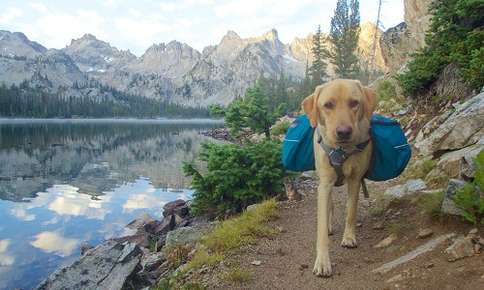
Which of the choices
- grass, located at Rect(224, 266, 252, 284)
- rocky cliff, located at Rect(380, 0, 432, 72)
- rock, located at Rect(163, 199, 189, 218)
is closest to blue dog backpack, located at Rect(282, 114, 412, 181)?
grass, located at Rect(224, 266, 252, 284)

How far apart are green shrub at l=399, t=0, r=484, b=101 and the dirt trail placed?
4490 mm

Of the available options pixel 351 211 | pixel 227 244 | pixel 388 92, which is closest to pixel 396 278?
pixel 351 211

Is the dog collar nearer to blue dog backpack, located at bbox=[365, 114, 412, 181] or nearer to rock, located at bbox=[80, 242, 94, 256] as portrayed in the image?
blue dog backpack, located at bbox=[365, 114, 412, 181]

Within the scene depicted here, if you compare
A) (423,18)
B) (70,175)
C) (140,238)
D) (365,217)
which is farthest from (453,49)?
(70,175)

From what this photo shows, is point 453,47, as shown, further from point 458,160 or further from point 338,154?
point 338,154

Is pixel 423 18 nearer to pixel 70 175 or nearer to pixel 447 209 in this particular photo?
pixel 447 209

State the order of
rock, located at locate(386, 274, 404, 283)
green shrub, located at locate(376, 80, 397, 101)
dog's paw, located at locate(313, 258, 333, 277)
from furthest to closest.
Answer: green shrub, located at locate(376, 80, 397, 101)
dog's paw, located at locate(313, 258, 333, 277)
rock, located at locate(386, 274, 404, 283)

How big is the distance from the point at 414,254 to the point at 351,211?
Answer: 1.06 metres

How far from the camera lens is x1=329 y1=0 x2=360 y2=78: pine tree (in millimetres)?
55562

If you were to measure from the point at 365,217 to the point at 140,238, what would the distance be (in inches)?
353

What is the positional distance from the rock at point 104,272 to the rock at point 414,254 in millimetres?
5200

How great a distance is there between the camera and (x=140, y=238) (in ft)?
45.3

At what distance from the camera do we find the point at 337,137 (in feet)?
14.6

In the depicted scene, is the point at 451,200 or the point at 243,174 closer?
the point at 451,200
